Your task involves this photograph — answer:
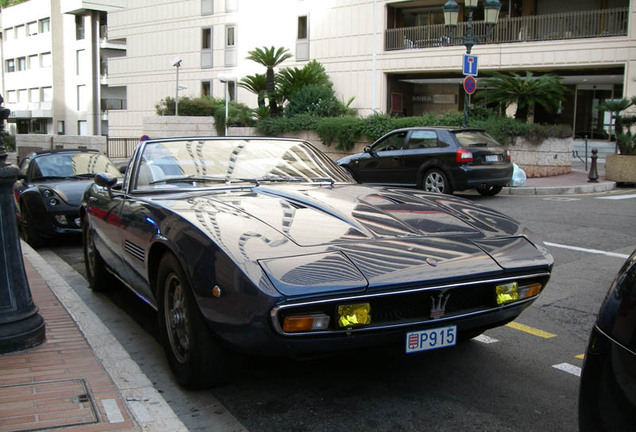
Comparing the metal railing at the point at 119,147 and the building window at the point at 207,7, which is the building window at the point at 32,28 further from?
the metal railing at the point at 119,147

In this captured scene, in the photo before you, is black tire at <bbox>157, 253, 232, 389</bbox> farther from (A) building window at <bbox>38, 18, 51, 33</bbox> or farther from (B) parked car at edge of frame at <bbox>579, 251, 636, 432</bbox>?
(A) building window at <bbox>38, 18, 51, 33</bbox>

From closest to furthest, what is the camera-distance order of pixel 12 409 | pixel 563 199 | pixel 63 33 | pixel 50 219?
pixel 12 409 → pixel 50 219 → pixel 563 199 → pixel 63 33

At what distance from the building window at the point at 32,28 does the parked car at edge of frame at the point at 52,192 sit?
58475mm

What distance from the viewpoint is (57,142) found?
1118 inches

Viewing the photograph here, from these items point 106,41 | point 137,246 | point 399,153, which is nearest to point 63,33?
point 106,41

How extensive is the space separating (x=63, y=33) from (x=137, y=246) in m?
59.9

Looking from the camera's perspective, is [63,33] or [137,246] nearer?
[137,246]

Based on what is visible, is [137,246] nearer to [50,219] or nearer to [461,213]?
[461,213]

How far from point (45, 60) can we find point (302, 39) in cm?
3562

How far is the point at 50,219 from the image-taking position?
8844 millimetres

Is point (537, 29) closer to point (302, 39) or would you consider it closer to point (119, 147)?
point (302, 39)

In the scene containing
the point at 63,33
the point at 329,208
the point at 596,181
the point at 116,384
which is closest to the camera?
the point at 116,384

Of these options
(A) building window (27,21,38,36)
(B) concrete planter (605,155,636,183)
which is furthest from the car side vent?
(A) building window (27,21,38,36)

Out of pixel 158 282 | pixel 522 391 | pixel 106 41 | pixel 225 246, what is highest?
pixel 106 41
